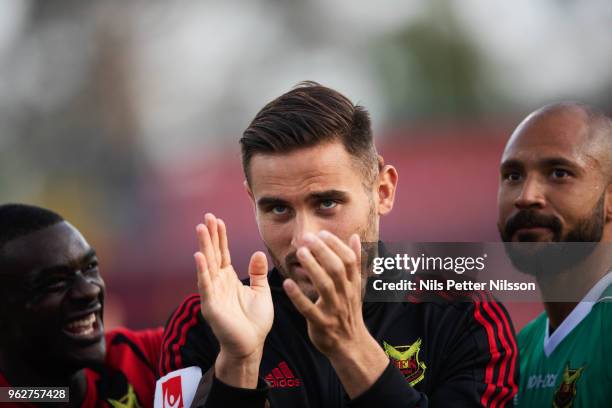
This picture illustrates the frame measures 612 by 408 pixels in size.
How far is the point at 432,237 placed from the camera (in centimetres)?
601

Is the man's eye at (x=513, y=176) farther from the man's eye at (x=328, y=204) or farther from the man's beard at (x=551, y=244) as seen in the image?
the man's eye at (x=328, y=204)

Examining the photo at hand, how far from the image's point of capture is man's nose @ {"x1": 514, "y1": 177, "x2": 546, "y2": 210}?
261 centimetres

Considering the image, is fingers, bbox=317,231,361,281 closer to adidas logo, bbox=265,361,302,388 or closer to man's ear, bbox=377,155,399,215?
adidas logo, bbox=265,361,302,388

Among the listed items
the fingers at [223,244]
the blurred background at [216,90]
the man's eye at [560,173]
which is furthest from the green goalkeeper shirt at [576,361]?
the blurred background at [216,90]

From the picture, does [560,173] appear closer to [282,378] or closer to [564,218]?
[564,218]

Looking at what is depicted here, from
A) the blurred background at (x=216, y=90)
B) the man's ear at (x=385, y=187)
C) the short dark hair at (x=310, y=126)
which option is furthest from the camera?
the blurred background at (x=216, y=90)

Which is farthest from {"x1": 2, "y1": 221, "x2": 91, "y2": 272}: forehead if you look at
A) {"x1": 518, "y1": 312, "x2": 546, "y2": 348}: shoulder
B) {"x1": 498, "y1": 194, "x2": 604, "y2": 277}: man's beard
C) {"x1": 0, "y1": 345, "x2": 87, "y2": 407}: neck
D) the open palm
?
{"x1": 518, "y1": 312, "x2": 546, "y2": 348}: shoulder

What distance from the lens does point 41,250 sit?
253 cm

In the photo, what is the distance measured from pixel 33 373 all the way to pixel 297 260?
1.02 metres

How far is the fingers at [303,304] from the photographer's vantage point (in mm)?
1753

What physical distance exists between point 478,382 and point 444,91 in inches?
218

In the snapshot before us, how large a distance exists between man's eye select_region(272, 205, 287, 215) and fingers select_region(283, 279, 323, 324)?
42 centimetres

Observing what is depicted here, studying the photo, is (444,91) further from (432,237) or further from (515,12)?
(432,237)

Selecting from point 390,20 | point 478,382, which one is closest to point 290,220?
point 478,382
